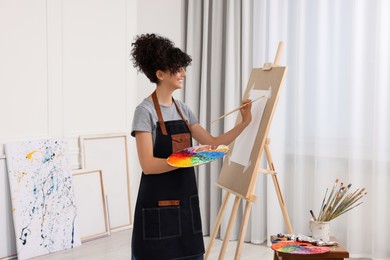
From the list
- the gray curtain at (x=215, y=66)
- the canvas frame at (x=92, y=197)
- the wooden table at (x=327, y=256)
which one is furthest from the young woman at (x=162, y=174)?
the gray curtain at (x=215, y=66)

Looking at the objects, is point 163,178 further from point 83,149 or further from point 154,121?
point 83,149

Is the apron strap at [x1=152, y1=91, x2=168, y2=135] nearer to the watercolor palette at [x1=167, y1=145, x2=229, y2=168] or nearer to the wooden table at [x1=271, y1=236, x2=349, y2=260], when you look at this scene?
the watercolor palette at [x1=167, y1=145, x2=229, y2=168]

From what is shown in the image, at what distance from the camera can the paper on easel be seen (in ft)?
9.43

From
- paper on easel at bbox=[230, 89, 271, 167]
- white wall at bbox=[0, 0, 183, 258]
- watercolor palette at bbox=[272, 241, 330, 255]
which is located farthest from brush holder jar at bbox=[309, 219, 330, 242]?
white wall at bbox=[0, 0, 183, 258]

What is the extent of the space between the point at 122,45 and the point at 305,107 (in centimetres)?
153

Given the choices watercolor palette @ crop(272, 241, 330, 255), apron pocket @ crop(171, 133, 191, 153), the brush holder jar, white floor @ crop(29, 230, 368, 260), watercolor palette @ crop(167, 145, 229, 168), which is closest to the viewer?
watercolor palette @ crop(167, 145, 229, 168)

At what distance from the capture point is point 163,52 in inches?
87.6

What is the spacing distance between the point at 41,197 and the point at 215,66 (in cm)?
169

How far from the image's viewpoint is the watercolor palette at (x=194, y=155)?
2.13 m

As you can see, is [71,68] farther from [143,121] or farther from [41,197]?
[143,121]

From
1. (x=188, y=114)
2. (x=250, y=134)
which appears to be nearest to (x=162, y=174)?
(x=188, y=114)

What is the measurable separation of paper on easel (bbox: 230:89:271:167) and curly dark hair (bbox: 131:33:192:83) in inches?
28.9

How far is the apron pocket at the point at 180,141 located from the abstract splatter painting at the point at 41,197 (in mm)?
1762

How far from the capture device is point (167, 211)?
2201 mm
